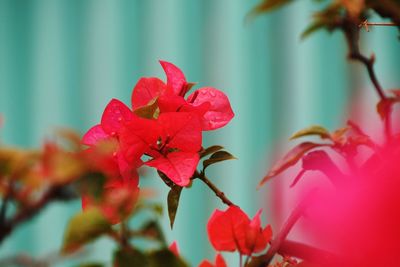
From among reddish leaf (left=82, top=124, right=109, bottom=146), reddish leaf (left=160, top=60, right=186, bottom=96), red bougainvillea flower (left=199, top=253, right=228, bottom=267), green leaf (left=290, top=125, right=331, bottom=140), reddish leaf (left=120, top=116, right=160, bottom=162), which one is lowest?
red bougainvillea flower (left=199, top=253, right=228, bottom=267)

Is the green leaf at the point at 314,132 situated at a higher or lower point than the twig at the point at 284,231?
higher

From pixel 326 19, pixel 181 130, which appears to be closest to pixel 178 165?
pixel 181 130

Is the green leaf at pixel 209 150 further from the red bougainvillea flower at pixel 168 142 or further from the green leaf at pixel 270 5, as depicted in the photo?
the green leaf at pixel 270 5

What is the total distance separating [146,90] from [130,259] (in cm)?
12

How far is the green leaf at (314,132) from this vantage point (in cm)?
40

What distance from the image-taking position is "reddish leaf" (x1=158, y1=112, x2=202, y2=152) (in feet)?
1.07

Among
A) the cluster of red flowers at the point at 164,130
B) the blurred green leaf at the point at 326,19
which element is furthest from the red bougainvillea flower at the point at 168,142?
the blurred green leaf at the point at 326,19

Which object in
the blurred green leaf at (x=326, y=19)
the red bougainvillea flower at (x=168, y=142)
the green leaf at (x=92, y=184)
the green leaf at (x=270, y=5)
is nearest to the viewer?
the green leaf at (x=92, y=184)

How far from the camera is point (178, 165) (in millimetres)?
322

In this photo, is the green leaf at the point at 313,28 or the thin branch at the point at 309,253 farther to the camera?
the green leaf at the point at 313,28

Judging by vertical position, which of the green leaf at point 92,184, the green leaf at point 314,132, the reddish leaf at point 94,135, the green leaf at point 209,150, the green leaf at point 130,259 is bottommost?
the green leaf at point 130,259

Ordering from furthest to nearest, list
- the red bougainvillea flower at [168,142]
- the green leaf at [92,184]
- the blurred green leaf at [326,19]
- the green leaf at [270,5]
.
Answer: the blurred green leaf at [326,19], the green leaf at [270,5], the red bougainvillea flower at [168,142], the green leaf at [92,184]

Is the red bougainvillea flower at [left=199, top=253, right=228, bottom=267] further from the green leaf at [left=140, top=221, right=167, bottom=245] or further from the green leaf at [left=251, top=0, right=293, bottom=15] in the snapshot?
the green leaf at [left=251, top=0, right=293, bottom=15]

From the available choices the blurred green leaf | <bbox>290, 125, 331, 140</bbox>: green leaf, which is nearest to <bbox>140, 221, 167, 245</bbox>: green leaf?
<bbox>290, 125, 331, 140</bbox>: green leaf
